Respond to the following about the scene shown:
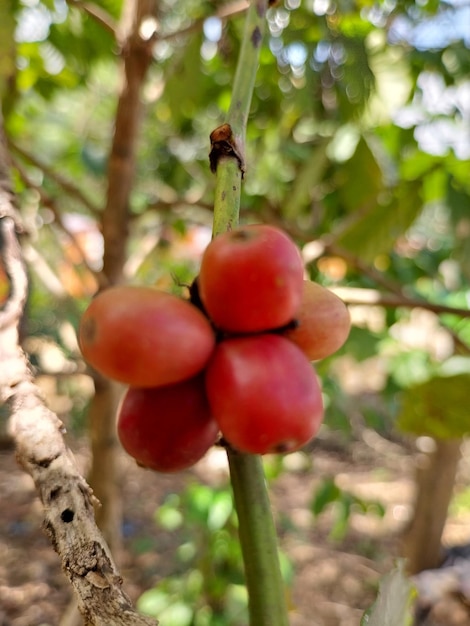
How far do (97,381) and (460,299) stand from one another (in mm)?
2407

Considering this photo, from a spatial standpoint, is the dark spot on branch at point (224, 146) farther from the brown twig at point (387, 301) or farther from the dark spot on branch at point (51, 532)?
the brown twig at point (387, 301)

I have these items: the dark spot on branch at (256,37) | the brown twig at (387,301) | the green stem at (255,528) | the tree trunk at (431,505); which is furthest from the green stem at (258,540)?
the tree trunk at (431,505)

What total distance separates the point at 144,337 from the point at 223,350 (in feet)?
0.21

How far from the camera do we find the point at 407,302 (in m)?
1.18

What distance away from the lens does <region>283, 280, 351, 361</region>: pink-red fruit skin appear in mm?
496

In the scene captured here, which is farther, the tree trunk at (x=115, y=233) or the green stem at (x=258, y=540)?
the tree trunk at (x=115, y=233)

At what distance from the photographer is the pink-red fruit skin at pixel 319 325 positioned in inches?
19.5

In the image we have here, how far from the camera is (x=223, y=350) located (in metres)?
0.46

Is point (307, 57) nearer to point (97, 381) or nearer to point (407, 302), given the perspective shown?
point (407, 302)

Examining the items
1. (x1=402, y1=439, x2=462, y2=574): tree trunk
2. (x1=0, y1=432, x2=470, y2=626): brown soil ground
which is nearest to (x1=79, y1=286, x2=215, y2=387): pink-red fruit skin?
(x1=0, y1=432, x2=470, y2=626): brown soil ground

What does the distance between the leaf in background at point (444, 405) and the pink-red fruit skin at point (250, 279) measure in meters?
0.94

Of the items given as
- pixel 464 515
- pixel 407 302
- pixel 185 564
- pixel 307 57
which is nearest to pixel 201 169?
pixel 307 57

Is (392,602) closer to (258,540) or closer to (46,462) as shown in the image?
(258,540)

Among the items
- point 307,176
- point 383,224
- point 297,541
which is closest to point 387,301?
point 383,224
